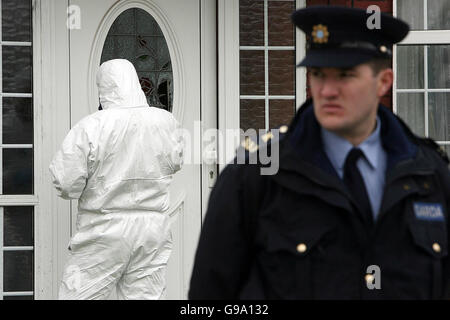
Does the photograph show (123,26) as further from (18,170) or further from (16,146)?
(18,170)

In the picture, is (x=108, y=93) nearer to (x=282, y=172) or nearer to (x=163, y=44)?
(x=163, y=44)

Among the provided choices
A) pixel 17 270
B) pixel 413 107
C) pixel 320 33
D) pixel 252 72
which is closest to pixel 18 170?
pixel 17 270

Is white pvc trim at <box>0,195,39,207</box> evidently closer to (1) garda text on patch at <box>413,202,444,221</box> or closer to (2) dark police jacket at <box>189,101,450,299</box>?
(2) dark police jacket at <box>189,101,450,299</box>

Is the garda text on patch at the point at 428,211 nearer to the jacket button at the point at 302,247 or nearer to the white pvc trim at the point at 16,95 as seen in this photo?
the jacket button at the point at 302,247

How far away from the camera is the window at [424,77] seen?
7.28m

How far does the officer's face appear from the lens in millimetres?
3051

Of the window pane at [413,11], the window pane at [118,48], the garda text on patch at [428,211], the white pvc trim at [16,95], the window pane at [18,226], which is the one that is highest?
the window pane at [413,11]

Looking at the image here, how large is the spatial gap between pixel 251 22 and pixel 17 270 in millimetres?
2346

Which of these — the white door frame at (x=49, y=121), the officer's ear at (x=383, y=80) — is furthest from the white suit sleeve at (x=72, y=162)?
the officer's ear at (x=383, y=80)

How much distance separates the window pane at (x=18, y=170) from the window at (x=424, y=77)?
2590 millimetres

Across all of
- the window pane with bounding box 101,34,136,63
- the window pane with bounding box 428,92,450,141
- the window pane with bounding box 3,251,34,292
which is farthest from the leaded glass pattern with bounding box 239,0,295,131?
the window pane with bounding box 3,251,34,292

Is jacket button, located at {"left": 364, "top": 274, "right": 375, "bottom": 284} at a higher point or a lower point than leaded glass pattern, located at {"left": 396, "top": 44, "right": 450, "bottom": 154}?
lower

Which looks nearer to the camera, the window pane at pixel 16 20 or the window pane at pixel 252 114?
the window pane at pixel 16 20
